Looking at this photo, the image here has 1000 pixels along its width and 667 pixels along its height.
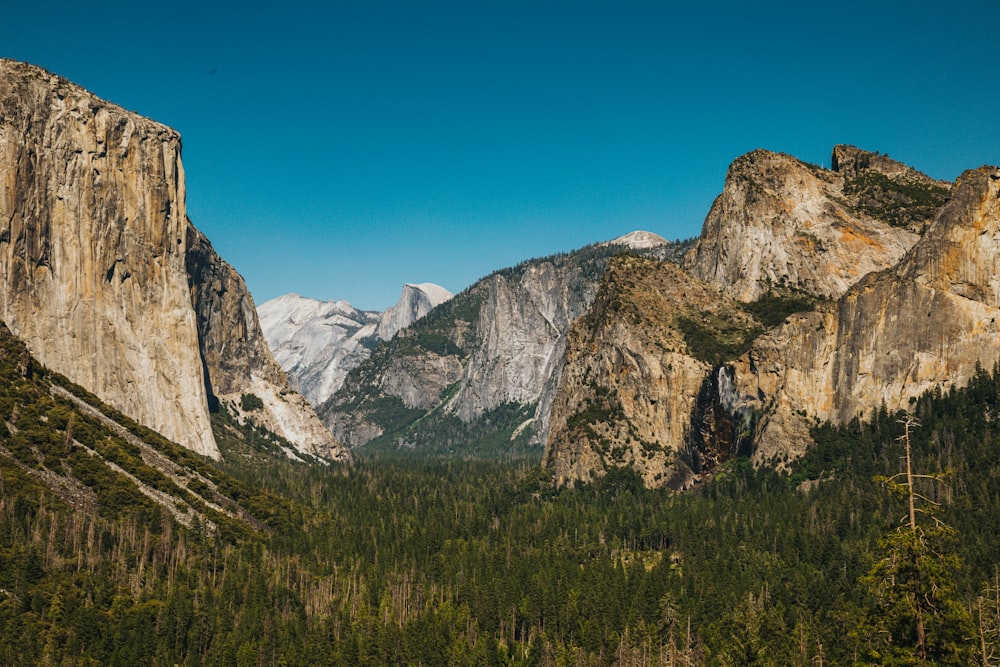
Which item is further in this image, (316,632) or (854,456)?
(854,456)

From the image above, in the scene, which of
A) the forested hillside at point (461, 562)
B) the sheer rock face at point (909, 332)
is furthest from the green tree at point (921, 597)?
the sheer rock face at point (909, 332)

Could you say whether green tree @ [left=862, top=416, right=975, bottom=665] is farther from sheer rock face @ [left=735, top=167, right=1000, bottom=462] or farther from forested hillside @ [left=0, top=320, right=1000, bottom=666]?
sheer rock face @ [left=735, top=167, right=1000, bottom=462]

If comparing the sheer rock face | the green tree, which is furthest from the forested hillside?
the green tree

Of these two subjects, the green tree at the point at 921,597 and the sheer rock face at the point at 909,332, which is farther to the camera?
the sheer rock face at the point at 909,332

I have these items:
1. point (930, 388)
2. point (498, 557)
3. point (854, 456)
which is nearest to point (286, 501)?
point (498, 557)

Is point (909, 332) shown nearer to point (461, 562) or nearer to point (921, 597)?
point (461, 562)

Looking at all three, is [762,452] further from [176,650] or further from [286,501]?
[176,650]

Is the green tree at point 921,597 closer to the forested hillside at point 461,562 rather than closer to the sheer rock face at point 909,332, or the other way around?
the forested hillside at point 461,562
